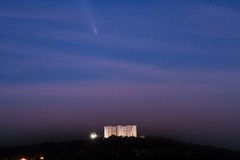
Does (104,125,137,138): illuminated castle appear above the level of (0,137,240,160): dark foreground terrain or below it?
above

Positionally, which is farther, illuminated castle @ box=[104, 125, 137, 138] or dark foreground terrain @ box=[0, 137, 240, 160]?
illuminated castle @ box=[104, 125, 137, 138]

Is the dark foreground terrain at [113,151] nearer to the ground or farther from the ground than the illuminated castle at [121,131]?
nearer to the ground

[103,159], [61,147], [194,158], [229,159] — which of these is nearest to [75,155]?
[103,159]

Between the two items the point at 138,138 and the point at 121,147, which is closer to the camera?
the point at 121,147

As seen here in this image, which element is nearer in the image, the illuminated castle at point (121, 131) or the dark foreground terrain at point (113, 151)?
the dark foreground terrain at point (113, 151)

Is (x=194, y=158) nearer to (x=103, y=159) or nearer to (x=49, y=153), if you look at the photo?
(x=103, y=159)
